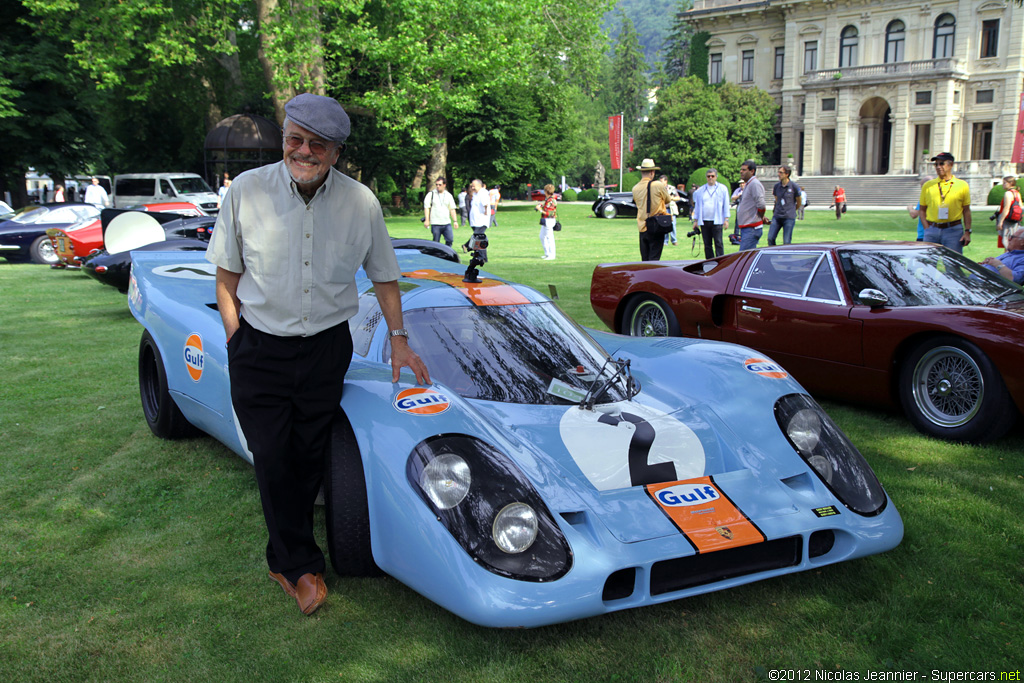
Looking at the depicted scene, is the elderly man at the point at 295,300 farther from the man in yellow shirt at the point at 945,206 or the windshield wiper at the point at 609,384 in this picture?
the man in yellow shirt at the point at 945,206

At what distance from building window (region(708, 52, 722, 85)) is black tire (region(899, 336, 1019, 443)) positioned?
64.4 metres

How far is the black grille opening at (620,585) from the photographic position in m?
2.67

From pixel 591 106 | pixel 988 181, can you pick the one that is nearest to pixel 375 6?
pixel 988 181

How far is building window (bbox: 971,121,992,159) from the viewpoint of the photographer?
179ft

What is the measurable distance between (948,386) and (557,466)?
3.10m

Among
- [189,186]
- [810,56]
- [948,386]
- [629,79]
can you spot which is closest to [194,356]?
[948,386]

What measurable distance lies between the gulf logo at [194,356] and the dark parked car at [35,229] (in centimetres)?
1458

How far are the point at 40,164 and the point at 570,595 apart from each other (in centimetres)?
3056

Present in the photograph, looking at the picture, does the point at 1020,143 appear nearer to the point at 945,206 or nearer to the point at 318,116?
the point at 945,206

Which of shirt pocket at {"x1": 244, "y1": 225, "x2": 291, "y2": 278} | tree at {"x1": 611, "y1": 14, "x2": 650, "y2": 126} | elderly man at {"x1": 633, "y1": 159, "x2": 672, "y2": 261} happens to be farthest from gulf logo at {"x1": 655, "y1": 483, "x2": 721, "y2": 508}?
tree at {"x1": 611, "y1": 14, "x2": 650, "y2": 126}

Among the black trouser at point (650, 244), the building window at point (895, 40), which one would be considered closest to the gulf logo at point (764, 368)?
the black trouser at point (650, 244)

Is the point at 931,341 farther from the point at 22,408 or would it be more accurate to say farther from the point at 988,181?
the point at 988,181

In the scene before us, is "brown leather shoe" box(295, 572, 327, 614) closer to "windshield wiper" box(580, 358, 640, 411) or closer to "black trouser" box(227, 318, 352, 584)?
"black trouser" box(227, 318, 352, 584)

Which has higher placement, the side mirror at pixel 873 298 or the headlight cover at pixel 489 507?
the side mirror at pixel 873 298
